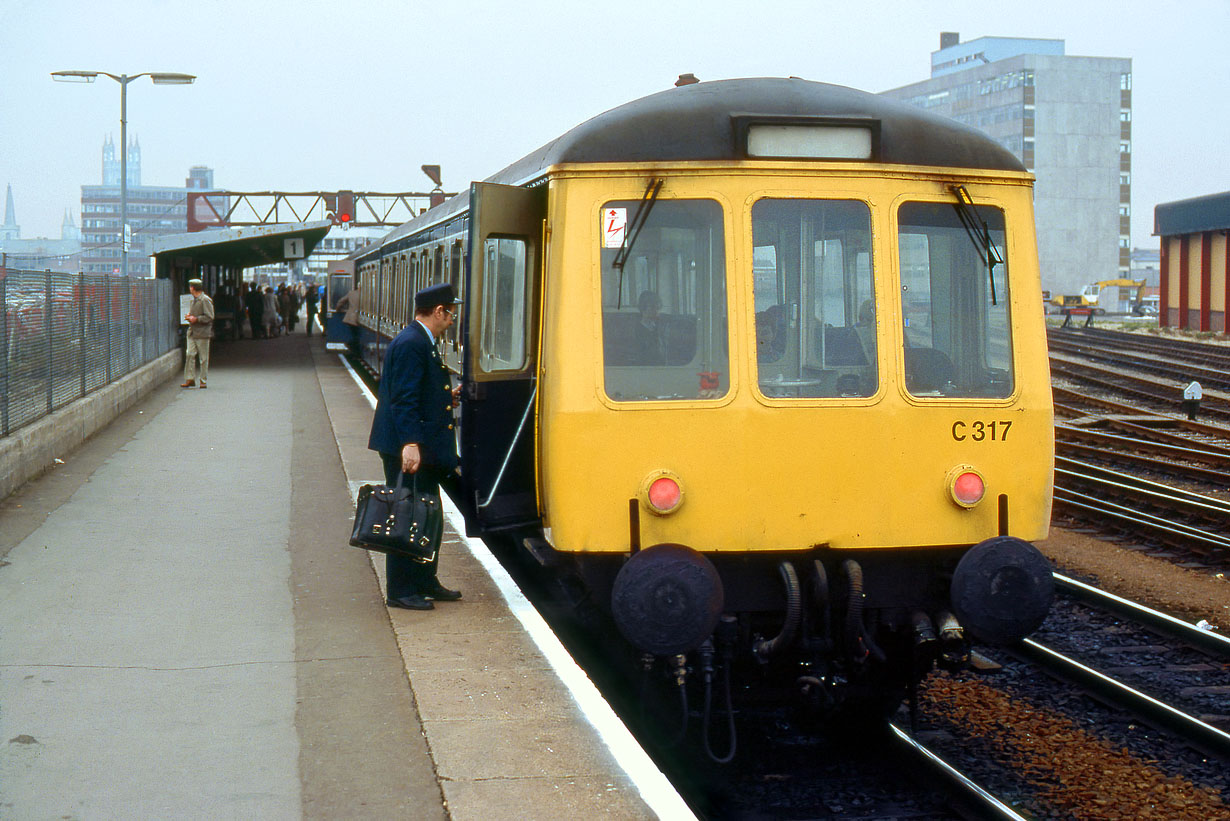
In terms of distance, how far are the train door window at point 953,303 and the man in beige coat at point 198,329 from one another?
15840 millimetres

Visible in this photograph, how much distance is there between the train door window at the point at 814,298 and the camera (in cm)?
561

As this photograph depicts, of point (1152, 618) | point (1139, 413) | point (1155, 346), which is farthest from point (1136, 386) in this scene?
point (1152, 618)

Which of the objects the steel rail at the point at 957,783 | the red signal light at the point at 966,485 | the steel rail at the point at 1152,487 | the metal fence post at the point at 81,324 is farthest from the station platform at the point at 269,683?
the steel rail at the point at 1152,487

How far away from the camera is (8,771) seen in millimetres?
4539

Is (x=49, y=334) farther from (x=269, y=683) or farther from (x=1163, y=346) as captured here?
(x=1163, y=346)

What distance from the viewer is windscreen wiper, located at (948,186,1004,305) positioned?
5750 millimetres

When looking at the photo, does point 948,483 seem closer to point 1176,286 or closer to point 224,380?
point 224,380

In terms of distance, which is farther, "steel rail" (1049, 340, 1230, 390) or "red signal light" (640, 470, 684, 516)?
"steel rail" (1049, 340, 1230, 390)

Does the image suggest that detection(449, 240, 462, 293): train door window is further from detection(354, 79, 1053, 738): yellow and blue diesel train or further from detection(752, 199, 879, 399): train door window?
detection(752, 199, 879, 399): train door window

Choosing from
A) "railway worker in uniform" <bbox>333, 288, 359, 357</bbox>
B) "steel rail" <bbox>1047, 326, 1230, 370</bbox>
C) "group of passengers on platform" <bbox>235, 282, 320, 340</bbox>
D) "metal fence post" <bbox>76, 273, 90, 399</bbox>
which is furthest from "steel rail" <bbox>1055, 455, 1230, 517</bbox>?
"group of passengers on platform" <bbox>235, 282, 320, 340</bbox>

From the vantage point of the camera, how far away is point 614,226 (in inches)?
219

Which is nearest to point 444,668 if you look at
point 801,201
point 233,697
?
point 233,697

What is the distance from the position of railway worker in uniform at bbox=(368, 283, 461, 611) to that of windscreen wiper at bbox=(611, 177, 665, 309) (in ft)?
4.55

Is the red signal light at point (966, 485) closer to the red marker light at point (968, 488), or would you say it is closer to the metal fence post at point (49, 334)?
the red marker light at point (968, 488)
